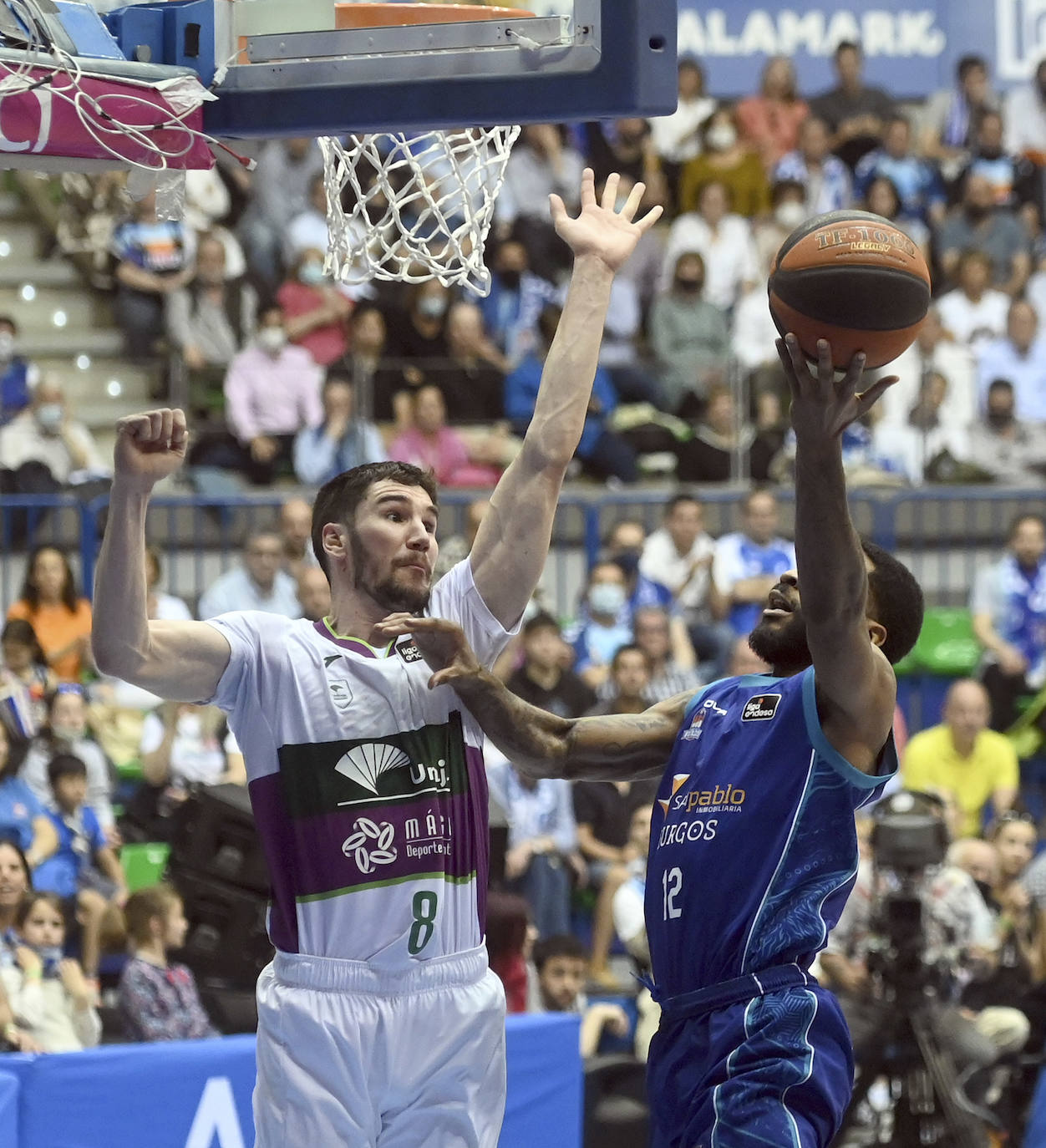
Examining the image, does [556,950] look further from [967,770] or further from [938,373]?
[938,373]

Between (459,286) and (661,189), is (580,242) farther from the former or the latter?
(661,189)

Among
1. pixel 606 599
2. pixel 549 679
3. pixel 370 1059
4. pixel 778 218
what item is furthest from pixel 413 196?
pixel 778 218

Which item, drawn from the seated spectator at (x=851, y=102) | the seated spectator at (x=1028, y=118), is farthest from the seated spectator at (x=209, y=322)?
the seated spectator at (x=1028, y=118)

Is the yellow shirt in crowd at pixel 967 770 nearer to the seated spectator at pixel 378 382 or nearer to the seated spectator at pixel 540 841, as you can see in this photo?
the seated spectator at pixel 540 841

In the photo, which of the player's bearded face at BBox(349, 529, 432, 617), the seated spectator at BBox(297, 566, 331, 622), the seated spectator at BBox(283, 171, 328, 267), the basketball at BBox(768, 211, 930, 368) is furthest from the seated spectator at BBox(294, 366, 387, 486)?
the basketball at BBox(768, 211, 930, 368)

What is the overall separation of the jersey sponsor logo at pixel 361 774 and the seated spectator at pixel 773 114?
1097 cm

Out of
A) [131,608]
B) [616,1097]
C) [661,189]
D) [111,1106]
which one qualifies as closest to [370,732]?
[131,608]

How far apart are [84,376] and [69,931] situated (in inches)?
211

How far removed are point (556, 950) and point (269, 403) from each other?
16.7 ft

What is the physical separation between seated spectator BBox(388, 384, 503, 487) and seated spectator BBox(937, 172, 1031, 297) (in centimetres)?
415

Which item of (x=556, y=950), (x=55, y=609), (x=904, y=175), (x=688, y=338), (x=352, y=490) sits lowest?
(x=556, y=950)

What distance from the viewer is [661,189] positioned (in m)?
14.5

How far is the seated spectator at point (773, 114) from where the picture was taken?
1502 cm

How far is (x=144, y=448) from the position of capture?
4434 millimetres
